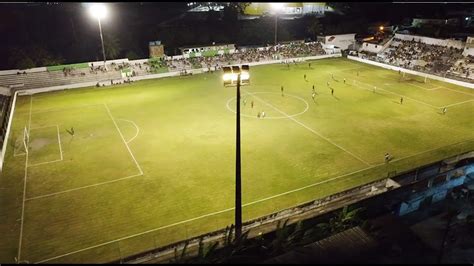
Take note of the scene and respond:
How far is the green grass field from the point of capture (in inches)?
718

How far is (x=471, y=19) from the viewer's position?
70250 mm

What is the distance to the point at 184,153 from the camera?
1038 inches

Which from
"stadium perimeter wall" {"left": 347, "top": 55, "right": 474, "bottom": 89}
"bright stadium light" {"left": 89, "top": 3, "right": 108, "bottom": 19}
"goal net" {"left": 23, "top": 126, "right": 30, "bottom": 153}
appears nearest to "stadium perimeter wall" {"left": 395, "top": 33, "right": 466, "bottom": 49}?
"stadium perimeter wall" {"left": 347, "top": 55, "right": 474, "bottom": 89}

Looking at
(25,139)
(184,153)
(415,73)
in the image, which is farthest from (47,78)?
(415,73)

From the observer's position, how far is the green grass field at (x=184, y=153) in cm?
1823

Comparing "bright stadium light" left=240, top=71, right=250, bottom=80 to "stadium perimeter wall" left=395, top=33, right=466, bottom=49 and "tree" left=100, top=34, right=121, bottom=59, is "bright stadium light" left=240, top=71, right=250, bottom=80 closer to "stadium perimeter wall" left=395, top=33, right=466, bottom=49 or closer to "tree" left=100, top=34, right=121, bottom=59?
"tree" left=100, top=34, right=121, bottom=59

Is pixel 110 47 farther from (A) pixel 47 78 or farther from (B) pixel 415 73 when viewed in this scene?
(B) pixel 415 73

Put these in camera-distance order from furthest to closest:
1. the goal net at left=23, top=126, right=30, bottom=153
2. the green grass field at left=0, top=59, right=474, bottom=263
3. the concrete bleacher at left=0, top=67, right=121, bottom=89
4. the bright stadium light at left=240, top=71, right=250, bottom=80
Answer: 1. the concrete bleacher at left=0, top=67, right=121, bottom=89
2. the goal net at left=23, top=126, right=30, bottom=153
3. the green grass field at left=0, top=59, right=474, bottom=263
4. the bright stadium light at left=240, top=71, right=250, bottom=80

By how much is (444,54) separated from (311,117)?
1221 inches

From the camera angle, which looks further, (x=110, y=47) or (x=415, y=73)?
(x=110, y=47)

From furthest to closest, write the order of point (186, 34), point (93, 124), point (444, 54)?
point (186, 34) → point (444, 54) → point (93, 124)

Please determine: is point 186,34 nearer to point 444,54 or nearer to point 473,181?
point 444,54

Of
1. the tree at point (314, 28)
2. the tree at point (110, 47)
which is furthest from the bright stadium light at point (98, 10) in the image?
the tree at point (314, 28)

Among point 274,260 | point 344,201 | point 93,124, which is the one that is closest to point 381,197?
point 344,201
